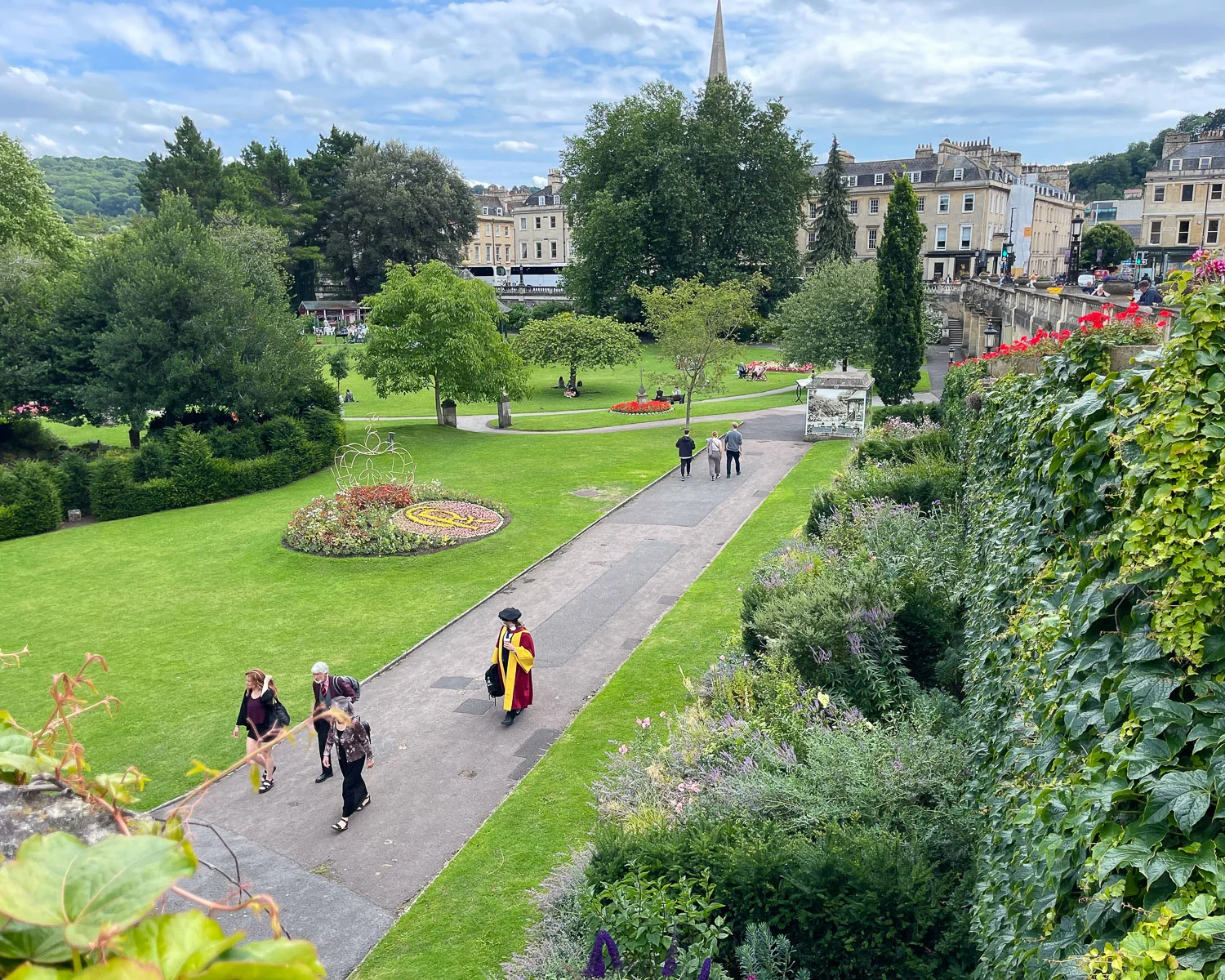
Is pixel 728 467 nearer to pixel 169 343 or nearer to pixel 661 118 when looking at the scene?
pixel 169 343

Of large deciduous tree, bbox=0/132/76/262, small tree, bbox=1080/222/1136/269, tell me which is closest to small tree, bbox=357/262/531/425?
large deciduous tree, bbox=0/132/76/262

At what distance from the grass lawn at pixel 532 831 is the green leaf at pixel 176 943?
7.29 meters

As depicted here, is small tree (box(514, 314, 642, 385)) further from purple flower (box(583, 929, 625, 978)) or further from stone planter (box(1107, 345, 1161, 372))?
purple flower (box(583, 929, 625, 978))

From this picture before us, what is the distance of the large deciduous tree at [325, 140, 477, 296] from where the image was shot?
7481cm

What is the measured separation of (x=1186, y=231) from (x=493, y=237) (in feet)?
292

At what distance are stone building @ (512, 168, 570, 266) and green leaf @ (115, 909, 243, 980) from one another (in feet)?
389

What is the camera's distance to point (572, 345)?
47219 millimetres

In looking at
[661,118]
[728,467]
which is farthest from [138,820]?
[661,118]

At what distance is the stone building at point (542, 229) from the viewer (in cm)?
11731

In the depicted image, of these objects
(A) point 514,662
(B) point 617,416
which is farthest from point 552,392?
(A) point 514,662

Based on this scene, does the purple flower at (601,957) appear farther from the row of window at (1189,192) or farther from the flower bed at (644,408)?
the row of window at (1189,192)

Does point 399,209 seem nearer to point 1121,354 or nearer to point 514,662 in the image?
point 514,662

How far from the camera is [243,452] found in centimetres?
2914

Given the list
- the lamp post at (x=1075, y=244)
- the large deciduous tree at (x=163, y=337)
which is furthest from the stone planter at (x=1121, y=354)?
the large deciduous tree at (x=163, y=337)
